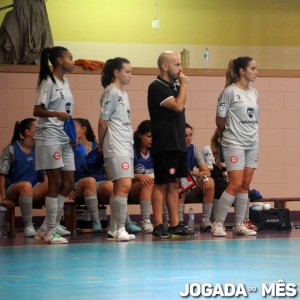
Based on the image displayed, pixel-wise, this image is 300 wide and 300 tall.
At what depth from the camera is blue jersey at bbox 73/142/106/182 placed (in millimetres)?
9008

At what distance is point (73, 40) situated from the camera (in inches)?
515

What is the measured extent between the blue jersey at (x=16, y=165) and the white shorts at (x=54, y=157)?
139 cm

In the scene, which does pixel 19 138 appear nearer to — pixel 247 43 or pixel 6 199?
pixel 6 199

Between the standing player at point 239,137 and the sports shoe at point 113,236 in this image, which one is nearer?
the sports shoe at point 113,236

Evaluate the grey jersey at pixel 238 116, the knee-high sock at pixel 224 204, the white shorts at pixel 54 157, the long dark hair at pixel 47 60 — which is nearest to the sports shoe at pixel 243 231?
the knee-high sock at pixel 224 204

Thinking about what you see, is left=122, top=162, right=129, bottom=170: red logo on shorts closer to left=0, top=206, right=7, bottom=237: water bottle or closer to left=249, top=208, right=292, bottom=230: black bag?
left=0, top=206, right=7, bottom=237: water bottle

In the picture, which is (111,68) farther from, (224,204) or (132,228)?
(132,228)

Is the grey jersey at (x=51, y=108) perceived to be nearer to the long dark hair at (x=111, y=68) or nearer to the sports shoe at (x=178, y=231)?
the long dark hair at (x=111, y=68)

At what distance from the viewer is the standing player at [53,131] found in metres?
7.51

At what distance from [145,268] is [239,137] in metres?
3.12

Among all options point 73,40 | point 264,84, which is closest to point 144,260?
point 264,84

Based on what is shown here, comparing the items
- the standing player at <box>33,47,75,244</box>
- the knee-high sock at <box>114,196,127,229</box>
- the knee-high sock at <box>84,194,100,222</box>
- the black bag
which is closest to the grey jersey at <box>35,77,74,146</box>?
the standing player at <box>33,47,75,244</box>

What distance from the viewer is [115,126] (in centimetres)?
766

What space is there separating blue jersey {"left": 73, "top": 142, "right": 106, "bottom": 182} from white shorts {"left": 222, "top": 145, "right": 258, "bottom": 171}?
4.88 ft
